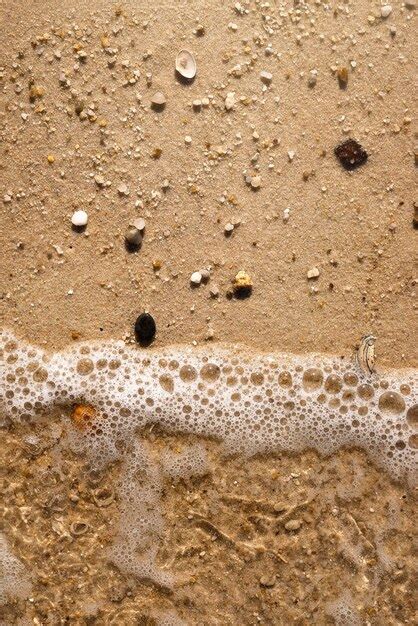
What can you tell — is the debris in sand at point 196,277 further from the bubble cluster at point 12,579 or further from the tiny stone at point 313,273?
the bubble cluster at point 12,579

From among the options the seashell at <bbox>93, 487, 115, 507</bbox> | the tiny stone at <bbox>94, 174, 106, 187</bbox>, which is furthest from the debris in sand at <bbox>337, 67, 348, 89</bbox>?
the seashell at <bbox>93, 487, 115, 507</bbox>

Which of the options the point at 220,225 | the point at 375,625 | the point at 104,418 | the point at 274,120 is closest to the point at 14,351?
the point at 104,418

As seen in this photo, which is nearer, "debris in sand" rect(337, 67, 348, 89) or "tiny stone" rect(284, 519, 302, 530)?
"debris in sand" rect(337, 67, 348, 89)

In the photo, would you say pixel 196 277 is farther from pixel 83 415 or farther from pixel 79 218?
pixel 83 415

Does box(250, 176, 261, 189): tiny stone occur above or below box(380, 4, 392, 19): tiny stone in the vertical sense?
below

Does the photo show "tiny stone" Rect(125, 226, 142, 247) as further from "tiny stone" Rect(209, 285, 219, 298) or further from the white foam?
the white foam

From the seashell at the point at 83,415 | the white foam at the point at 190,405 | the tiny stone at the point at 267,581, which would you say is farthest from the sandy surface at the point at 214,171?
the tiny stone at the point at 267,581

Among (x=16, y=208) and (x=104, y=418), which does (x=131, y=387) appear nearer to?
(x=104, y=418)
